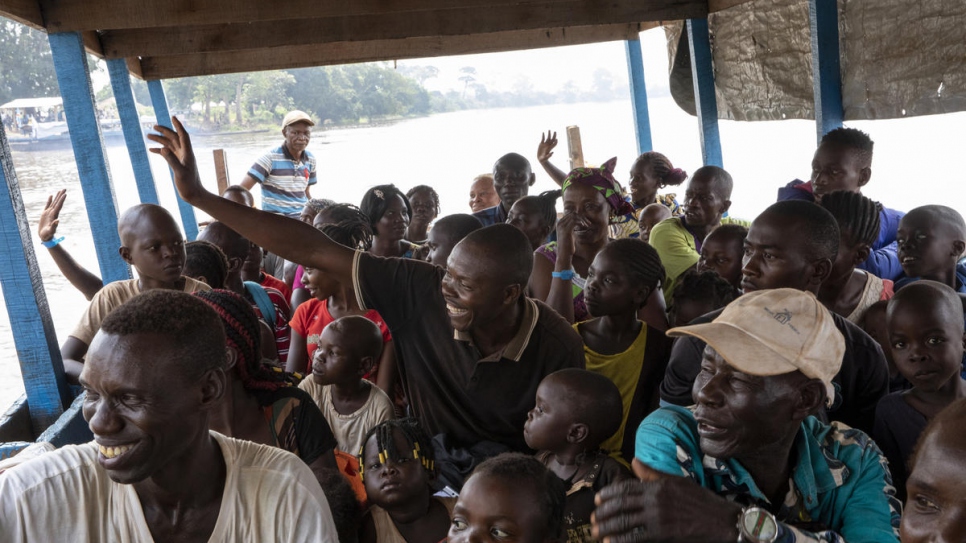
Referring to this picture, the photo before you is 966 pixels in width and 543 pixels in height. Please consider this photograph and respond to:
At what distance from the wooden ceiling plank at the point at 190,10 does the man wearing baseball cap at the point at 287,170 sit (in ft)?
9.34

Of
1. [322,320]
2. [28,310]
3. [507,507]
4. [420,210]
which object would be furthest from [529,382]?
[420,210]

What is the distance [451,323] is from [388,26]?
4.07 metres

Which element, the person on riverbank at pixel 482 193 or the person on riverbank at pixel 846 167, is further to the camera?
the person on riverbank at pixel 482 193

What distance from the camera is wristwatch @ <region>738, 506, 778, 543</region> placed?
1.66 m

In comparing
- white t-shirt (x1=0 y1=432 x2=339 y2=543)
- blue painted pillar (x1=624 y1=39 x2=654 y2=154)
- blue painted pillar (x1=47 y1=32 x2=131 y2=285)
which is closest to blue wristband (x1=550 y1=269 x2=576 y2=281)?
white t-shirt (x1=0 y1=432 x2=339 y2=543)

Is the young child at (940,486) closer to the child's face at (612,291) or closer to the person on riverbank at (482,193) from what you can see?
the child's face at (612,291)

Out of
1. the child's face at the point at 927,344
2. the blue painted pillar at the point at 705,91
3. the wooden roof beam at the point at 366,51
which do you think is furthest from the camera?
the wooden roof beam at the point at 366,51

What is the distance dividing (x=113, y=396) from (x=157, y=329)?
0.16m

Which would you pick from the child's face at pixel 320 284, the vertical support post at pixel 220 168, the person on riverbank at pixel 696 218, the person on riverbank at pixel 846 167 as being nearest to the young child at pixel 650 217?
the person on riverbank at pixel 696 218

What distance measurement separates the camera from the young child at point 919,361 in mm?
2512

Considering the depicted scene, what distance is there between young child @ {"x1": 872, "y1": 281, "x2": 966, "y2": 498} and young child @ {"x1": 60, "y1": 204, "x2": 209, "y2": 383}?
2.81 meters

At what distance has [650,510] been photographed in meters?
1.55

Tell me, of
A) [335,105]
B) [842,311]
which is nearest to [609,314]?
[842,311]

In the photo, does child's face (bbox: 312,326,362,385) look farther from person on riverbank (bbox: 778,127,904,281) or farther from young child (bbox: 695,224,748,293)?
person on riverbank (bbox: 778,127,904,281)
